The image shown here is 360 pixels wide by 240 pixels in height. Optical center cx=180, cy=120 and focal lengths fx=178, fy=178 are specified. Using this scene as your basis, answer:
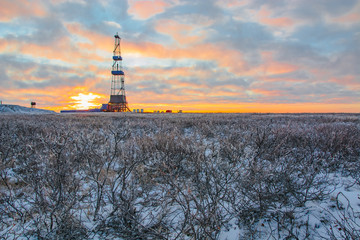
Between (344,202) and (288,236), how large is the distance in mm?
1446

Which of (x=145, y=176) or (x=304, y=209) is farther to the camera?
(x=145, y=176)

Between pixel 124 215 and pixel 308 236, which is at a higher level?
pixel 124 215

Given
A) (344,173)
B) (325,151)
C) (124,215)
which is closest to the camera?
(124,215)

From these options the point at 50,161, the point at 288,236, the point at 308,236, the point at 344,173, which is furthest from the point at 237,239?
the point at 50,161

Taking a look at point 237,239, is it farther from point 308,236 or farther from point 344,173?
point 344,173

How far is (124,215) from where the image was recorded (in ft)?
7.49

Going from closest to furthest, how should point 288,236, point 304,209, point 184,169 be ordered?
point 288,236 → point 304,209 → point 184,169

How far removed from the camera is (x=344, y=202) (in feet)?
9.09

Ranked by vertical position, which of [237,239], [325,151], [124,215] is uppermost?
[325,151]

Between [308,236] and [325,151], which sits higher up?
[325,151]

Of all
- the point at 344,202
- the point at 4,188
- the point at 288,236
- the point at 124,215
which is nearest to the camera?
the point at 288,236

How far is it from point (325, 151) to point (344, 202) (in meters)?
2.37

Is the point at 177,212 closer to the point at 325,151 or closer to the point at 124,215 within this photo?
the point at 124,215

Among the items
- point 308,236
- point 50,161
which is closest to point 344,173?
point 308,236
